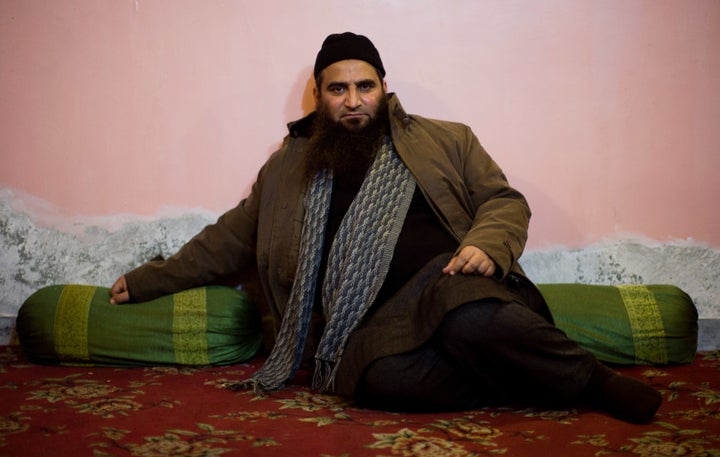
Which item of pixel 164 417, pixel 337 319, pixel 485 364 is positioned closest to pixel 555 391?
pixel 485 364

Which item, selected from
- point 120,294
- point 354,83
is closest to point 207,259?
point 120,294

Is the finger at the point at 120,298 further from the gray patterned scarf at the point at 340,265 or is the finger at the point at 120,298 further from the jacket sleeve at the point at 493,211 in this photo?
the jacket sleeve at the point at 493,211

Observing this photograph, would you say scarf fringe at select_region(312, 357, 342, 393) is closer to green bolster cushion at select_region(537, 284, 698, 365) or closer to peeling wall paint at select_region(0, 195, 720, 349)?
green bolster cushion at select_region(537, 284, 698, 365)

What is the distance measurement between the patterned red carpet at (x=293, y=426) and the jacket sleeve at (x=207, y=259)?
482mm

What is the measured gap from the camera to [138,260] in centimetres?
314

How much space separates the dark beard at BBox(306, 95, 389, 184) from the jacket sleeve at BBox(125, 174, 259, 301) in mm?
376

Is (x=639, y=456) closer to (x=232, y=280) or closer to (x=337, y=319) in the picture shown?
(x=337, y=319)

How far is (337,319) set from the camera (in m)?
2.31

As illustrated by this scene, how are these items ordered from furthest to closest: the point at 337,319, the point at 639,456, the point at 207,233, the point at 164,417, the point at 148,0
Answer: the point at 148,0 < the point at 207,233 < the point at 337,319 < the point at 164,417 < the point at 639,456

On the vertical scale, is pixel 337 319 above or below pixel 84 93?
below

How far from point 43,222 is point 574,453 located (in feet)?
8.39

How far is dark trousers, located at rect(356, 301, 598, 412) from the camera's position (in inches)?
78.0

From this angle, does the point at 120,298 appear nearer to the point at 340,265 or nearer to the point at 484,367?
the point at 340,265

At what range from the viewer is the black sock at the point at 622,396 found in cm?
186
